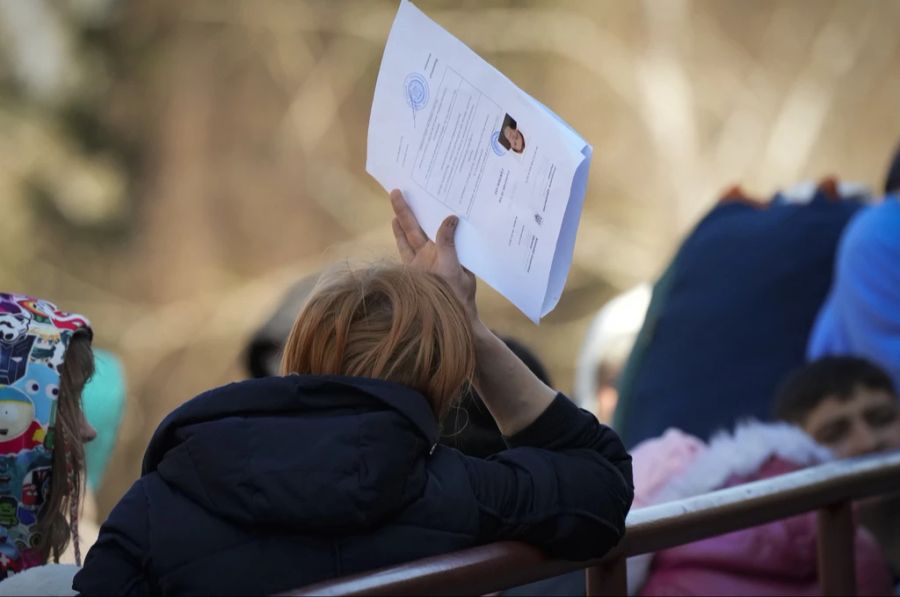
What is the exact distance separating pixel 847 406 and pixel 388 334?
1.54 m

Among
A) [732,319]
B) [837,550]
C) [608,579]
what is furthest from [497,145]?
[732,319]

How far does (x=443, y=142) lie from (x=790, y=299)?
207 centimetres

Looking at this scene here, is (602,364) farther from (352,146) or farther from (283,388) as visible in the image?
(352,146)

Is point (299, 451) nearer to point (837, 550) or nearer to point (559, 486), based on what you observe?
point (559, 486)

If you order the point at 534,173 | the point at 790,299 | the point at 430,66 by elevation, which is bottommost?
the point at 534,173

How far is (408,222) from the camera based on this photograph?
1548 mm

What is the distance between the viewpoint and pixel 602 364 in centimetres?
489

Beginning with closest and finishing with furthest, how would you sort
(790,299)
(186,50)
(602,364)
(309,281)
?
(790,299) < (309,281) < (602,364) < (186,50)

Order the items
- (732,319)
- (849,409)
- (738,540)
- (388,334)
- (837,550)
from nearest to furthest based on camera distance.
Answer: (388,334), (837,550), (738,540), (849,409), (732,319)

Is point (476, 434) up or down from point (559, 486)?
up

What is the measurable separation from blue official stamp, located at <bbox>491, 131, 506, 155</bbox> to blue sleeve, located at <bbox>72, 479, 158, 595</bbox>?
50 centimetres

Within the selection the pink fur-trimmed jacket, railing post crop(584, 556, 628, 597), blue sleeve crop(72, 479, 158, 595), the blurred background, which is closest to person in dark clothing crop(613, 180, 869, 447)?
the pink fur-trimmed jacket

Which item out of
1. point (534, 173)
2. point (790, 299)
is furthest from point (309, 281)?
point (534, 173)

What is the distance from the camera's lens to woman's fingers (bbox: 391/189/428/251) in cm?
154
